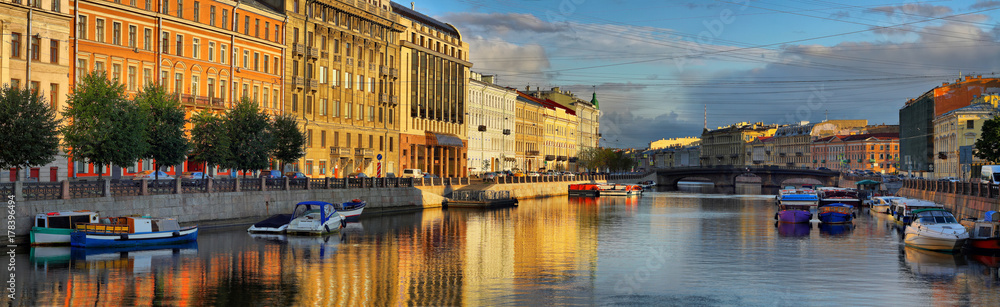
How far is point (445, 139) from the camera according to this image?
109000 millimetres

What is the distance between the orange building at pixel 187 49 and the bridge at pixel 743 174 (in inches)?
4266

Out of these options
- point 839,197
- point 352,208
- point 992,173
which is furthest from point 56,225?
point 839,197

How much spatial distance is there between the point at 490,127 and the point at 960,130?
197ft

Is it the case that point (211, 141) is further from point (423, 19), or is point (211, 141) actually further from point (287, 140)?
point (423, 19)

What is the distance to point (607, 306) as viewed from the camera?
2720cm

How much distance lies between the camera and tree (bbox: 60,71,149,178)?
47312 mm

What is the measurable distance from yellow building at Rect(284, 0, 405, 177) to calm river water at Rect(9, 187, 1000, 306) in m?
28.0

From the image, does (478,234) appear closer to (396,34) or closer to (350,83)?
(350,83)

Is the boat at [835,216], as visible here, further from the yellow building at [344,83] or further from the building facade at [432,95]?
the building facade at [432,95]

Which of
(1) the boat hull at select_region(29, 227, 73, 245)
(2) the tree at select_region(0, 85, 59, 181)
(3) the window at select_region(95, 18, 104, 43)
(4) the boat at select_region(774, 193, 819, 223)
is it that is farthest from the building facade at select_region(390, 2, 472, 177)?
(1) the boat hull at select_region(29, 227, 73, 245)

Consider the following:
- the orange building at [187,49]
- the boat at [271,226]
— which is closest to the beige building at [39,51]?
the orange building at [187,49]

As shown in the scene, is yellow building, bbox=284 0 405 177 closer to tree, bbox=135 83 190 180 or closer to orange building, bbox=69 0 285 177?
orange building, bbox=69 0 285 177

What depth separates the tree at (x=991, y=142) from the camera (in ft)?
286

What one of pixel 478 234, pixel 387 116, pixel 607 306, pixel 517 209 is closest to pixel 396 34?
pixel 387 116
